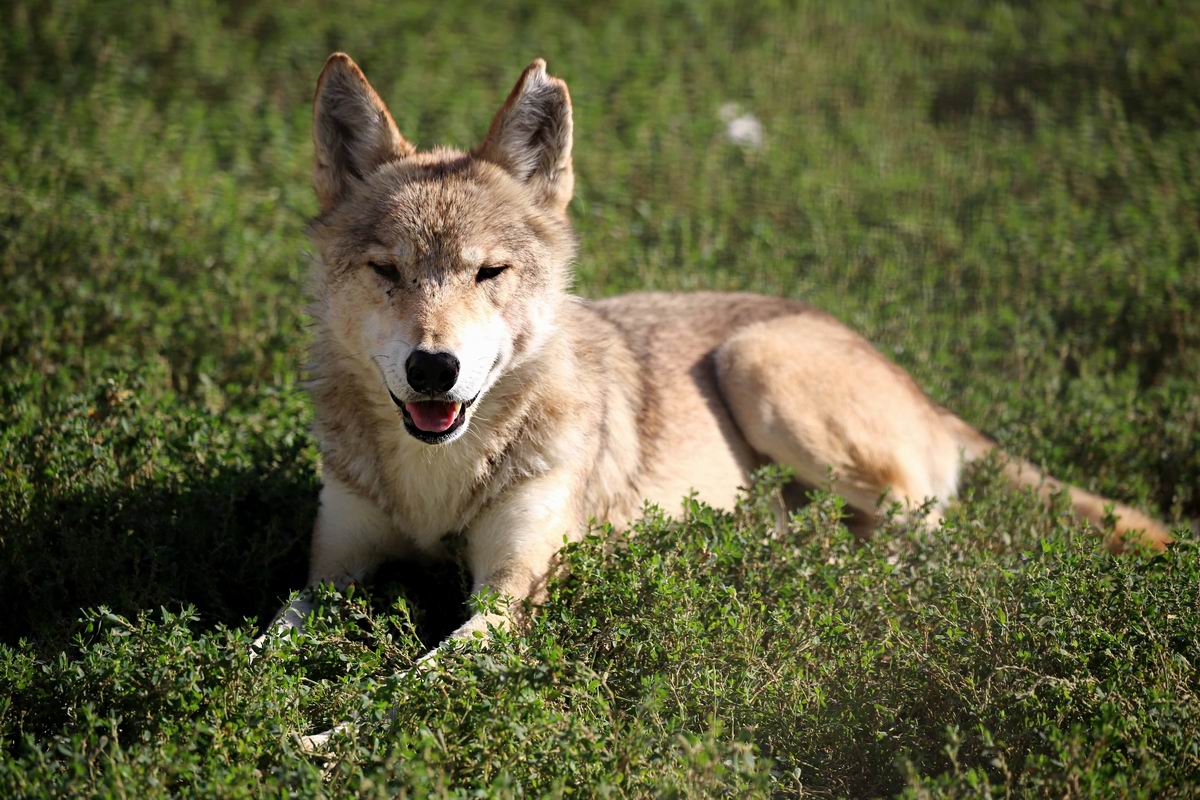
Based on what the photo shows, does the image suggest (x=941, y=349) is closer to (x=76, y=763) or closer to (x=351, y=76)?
(x=351, y=76)

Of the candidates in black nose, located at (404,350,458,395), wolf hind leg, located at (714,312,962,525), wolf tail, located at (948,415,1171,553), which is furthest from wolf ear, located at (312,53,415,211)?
wolf tail, located at (948,415,1171,553)

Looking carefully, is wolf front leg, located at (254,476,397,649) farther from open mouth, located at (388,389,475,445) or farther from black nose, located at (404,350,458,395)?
black nose, located at (404,350,458,395)

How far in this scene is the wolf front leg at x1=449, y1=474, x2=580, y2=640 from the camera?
4344 millimetres

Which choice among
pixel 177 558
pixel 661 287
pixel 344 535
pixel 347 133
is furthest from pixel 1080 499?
pixel 177 558

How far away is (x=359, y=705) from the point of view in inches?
144

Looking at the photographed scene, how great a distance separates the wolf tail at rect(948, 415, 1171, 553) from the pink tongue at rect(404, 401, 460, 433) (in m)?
2.89

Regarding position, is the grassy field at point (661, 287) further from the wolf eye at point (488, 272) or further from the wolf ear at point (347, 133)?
the wolf ear at point (347, 133)

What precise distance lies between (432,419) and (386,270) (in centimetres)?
63

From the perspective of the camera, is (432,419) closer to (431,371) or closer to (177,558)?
(431,371)

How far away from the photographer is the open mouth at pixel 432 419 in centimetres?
411

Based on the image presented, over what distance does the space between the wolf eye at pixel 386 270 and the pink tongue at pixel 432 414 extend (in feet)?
1.66

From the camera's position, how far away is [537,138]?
480cm

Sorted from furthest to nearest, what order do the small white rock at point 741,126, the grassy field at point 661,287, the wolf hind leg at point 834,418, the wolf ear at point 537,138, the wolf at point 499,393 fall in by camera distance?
the small white rock at point 741,126, the wolf hind leg at point 834,418, the wolf ear at point 537,138, the wolf at point 499,393, the grassy field at point 661,287

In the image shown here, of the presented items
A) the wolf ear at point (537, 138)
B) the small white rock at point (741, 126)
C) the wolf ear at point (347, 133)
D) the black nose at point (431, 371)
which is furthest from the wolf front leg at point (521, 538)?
the small white rock at point (741, 126)
